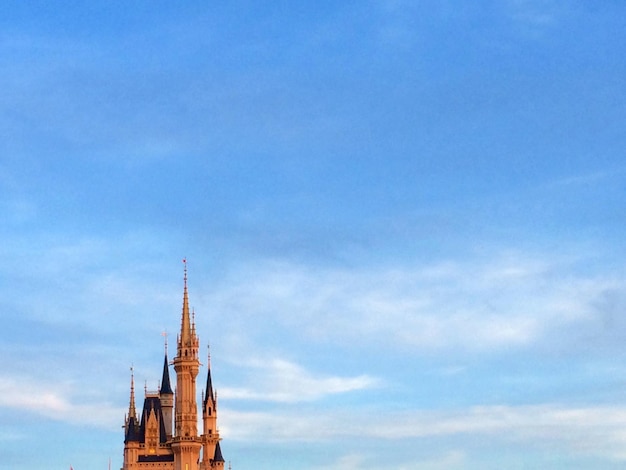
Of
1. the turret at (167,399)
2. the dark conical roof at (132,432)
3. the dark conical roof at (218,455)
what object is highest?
the turret at (167,399)

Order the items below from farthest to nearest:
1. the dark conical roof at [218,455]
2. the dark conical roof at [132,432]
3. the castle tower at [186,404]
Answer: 1. the dark conical roof at [218,455]
2. the dark conical roof at [132,432]
3. the castle tower at [186,404]

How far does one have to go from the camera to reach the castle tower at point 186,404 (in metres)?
174

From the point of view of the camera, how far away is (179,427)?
176 metres

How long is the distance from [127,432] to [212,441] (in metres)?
12.1

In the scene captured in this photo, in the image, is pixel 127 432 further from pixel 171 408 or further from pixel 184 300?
pixel 184 300

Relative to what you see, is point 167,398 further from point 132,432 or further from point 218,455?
point 218,455

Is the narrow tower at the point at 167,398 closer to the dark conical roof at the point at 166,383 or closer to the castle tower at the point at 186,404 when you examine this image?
the dark conical roof at the point at 166,383

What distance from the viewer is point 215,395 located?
185500 millimetres

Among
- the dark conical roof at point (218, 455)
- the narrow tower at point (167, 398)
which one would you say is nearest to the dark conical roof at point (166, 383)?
the narrow tower at point (167, 398)

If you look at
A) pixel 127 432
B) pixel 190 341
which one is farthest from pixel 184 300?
pixel 127 432

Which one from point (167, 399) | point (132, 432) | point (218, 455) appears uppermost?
point (167, 399)

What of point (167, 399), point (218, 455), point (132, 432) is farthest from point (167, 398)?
point (218, 455)

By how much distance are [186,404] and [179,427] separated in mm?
3320

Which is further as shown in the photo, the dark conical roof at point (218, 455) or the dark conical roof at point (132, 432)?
the dark conical roof at point (218, 455)
